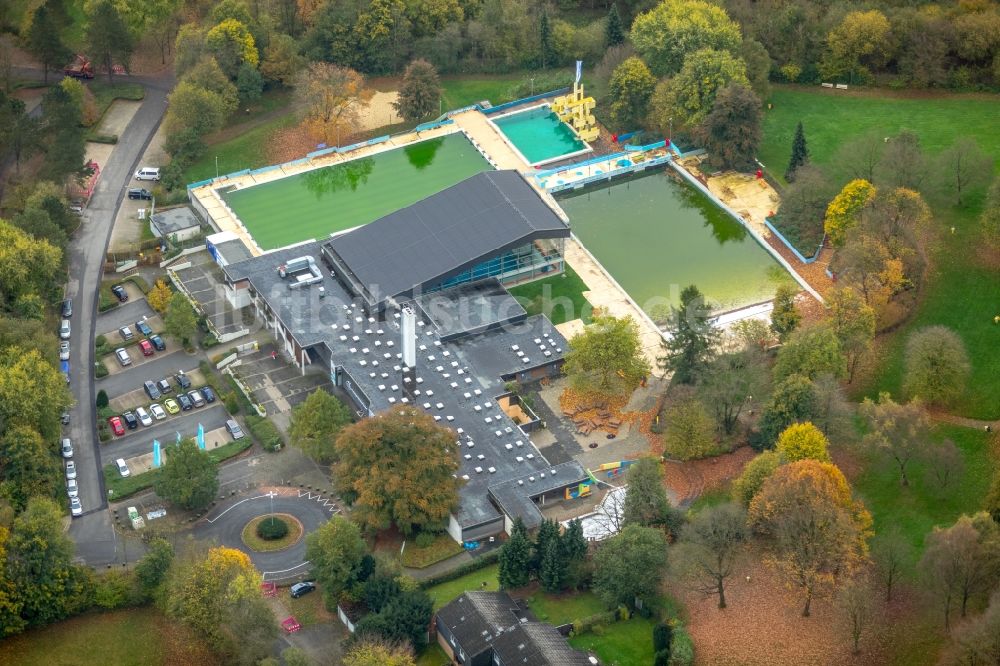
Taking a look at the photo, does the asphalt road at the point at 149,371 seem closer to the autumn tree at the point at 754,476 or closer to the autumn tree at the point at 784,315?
the autumn tree at the point at 754,476

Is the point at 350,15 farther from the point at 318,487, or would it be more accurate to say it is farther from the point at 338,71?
the point at 318,487

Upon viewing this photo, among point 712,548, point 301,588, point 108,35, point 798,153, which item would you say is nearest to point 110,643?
point 301,588

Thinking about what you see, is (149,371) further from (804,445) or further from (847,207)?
(847,207)

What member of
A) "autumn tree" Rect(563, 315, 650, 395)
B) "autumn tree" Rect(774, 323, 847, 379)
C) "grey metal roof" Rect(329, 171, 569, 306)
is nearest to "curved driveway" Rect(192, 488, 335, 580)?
"autumn tree" Rect(563, 315, 650, 395)

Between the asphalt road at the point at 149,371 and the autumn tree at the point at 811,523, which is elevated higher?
the autumn tree at the point at 811,523

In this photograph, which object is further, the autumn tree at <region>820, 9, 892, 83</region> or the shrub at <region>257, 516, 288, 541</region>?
the autumn tree at <region>820, 9, 892, 83</region>

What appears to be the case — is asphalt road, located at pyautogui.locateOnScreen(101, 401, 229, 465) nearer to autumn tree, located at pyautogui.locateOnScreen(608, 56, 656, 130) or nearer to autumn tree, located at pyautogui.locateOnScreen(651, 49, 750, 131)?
autumn tree, located at pyautogui.locateOnScreen(608, 56, 656, 130)

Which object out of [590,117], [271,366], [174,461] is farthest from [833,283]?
[174,461]

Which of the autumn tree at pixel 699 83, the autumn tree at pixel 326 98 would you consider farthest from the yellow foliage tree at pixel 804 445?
the autumn tree at pixel 326 98
